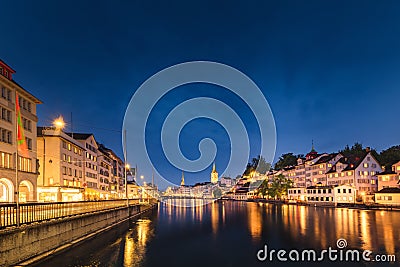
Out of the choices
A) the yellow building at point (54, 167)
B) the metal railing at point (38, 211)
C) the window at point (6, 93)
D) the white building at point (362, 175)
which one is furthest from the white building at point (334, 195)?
the window at point (6, 93)

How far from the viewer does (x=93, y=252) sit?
26.6 meters

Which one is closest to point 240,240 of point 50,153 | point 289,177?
point 50,153

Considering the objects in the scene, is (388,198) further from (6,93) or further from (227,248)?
(6,93)

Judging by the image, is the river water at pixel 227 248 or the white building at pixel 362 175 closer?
the river water at pixel 227 248

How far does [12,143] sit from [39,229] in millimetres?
28198

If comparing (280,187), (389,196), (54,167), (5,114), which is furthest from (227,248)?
(280,187)

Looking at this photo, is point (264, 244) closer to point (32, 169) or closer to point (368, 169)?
point (32, 169)

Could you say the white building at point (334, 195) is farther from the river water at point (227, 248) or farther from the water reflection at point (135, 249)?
the water reflection at point (135, 249)

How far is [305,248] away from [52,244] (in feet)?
72.6

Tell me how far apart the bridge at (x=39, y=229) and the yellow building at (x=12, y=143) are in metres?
13.2

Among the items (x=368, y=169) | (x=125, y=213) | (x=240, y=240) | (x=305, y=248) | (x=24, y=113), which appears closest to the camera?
(x=305, y=248)

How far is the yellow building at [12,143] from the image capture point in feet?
141

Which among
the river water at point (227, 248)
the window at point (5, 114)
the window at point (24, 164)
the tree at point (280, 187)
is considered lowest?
the tree at point (280, 187)

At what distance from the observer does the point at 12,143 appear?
4516 centimetres
